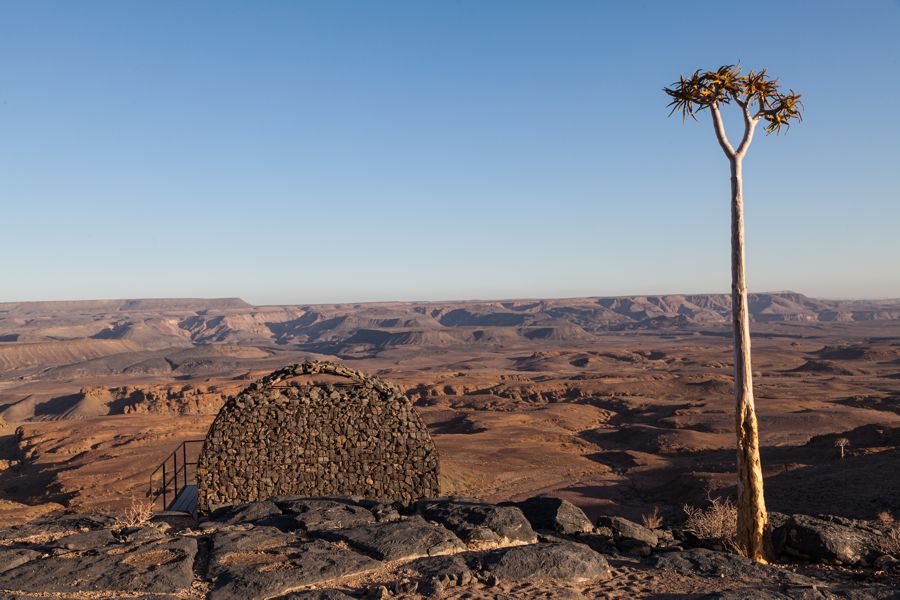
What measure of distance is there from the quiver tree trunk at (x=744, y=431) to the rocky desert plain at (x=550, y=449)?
59cm

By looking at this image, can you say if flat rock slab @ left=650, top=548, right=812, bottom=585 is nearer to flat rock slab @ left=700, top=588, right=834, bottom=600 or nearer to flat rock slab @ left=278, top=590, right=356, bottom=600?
flat rock slab @ left=700, top=588, right=834, bottom=600

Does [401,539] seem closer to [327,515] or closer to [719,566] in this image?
[327,515]

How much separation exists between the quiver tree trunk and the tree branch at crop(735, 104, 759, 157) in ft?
0.44

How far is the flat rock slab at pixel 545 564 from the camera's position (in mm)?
8180

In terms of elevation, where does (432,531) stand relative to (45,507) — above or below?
above

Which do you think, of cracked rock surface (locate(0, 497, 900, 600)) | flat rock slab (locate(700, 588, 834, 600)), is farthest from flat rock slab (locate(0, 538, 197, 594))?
flat rock slab (locate(700, 588, 834, 600))

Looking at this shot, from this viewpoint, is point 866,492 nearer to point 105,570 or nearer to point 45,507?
point 105,570

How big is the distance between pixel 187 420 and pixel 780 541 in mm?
41742

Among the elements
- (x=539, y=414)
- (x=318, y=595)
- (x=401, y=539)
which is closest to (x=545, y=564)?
(x=401, y=539)

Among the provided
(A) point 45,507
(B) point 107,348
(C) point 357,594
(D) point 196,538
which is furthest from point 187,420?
(B) point 107,348

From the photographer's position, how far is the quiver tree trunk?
1014 centimetres

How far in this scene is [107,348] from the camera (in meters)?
114

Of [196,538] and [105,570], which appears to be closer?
[105,570]

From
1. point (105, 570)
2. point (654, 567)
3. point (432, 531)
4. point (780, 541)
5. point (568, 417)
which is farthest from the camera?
point (568, 417)
